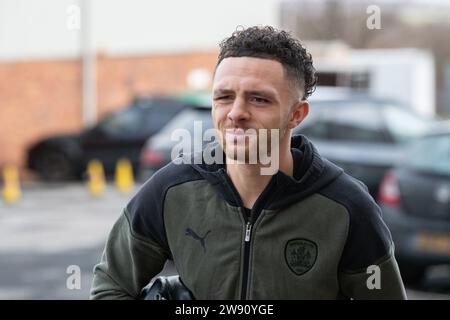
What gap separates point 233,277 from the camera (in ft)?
7.07

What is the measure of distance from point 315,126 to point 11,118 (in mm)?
14416

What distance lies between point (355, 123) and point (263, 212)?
25.1ft

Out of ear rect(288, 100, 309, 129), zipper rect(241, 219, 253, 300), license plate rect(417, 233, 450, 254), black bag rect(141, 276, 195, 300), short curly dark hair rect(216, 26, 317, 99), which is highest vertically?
short curly dark hair rect(216, 26, 317, 99)

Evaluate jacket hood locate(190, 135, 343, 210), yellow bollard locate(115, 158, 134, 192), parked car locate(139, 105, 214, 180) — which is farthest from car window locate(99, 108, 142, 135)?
jacket hood locate(190, 135, 343, 210)

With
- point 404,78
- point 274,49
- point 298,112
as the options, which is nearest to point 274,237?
point 298,112

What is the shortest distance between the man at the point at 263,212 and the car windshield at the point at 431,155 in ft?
18.1

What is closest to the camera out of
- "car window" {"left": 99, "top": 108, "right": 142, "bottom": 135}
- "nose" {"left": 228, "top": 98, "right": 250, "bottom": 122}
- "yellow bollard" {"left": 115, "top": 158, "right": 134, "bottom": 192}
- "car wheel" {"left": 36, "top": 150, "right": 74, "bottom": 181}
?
"nose" {"left": 228, "top": 98, "right": 250, "bottom": 122}

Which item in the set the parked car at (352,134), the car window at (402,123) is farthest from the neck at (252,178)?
the car window at (402,123)

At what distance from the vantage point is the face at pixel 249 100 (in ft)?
6.68

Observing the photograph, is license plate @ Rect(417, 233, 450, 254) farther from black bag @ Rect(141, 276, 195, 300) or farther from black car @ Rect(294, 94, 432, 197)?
black bag @ Rect(141, 276, 195, 300)

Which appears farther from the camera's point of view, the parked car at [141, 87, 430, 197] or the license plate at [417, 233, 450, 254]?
the parked car at [141, 87, 430, 197]

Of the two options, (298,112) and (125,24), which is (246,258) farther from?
(125,24)

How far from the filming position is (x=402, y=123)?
10.2 meters

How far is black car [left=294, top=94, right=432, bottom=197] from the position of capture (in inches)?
352
